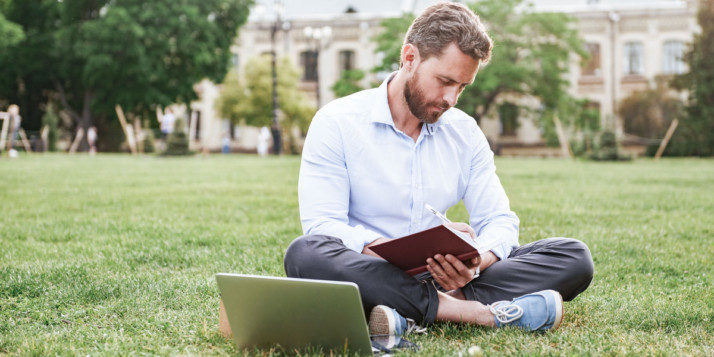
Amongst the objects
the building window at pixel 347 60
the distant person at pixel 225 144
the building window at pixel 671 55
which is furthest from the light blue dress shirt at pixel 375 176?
the building window at pixel 671 55

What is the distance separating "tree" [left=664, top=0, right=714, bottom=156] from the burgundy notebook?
32445 millimetres

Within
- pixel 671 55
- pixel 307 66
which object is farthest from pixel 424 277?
pixel 671 55

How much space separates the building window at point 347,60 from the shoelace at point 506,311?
40.3 m

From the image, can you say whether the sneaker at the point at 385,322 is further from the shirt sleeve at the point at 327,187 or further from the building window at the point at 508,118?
the building window at the point at 508,118

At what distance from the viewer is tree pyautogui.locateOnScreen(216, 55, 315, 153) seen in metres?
37.1

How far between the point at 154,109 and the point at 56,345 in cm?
3428

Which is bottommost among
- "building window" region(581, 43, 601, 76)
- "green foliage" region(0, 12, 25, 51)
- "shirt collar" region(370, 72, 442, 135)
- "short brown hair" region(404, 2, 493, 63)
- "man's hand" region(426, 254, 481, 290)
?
"man's hand" region(426, 254, 481, 290)

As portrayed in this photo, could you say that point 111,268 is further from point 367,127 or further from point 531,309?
point 531,309

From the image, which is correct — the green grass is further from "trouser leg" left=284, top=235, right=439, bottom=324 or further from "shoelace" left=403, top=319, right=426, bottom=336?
"trouser leg" left=284, top=235, right=439, bottom=324

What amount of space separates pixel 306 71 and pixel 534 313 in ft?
135

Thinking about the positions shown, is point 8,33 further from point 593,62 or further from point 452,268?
point 452,268

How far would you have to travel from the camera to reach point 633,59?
133 feet

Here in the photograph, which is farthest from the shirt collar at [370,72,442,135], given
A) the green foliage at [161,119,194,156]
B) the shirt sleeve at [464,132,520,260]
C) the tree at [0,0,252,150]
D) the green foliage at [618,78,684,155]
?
the green foliage at [618,78,684,155]

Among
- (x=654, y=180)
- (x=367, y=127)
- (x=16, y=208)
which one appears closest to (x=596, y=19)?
(x=654, y=180)
